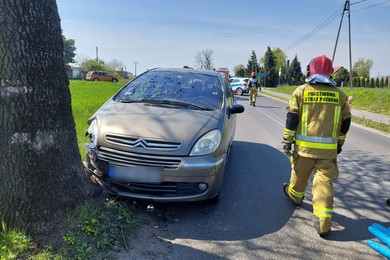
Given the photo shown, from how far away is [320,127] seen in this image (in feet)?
11.8

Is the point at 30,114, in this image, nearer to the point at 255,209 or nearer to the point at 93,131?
the point at 93,131

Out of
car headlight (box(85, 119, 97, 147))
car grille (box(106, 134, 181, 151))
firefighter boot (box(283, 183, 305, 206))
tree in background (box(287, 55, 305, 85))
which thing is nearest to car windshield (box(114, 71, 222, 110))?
car headlight (box(85, 119, 97, 147))

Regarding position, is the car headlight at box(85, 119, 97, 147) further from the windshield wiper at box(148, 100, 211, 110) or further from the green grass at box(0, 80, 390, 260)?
the windshield wiper at box(148, 100, 211, 110)

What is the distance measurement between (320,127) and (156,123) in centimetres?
188

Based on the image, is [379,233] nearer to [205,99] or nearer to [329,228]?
[329,228]

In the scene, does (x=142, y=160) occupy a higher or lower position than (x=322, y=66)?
lower

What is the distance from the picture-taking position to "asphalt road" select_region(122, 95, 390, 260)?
3086 mm

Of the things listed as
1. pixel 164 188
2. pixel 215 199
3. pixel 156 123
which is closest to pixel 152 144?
Answer: pixel 156 123

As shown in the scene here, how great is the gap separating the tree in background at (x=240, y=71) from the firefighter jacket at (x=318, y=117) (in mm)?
77648

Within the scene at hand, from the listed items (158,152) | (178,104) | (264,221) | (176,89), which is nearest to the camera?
(158,152)

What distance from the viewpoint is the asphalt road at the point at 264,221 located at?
3086mm

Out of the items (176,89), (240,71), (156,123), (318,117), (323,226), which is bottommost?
(323,226)

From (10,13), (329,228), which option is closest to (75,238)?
(10,13)

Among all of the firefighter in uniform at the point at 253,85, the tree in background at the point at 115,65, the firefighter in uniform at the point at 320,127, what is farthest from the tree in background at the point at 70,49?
the firefighter in uniform at the point at 320,127
